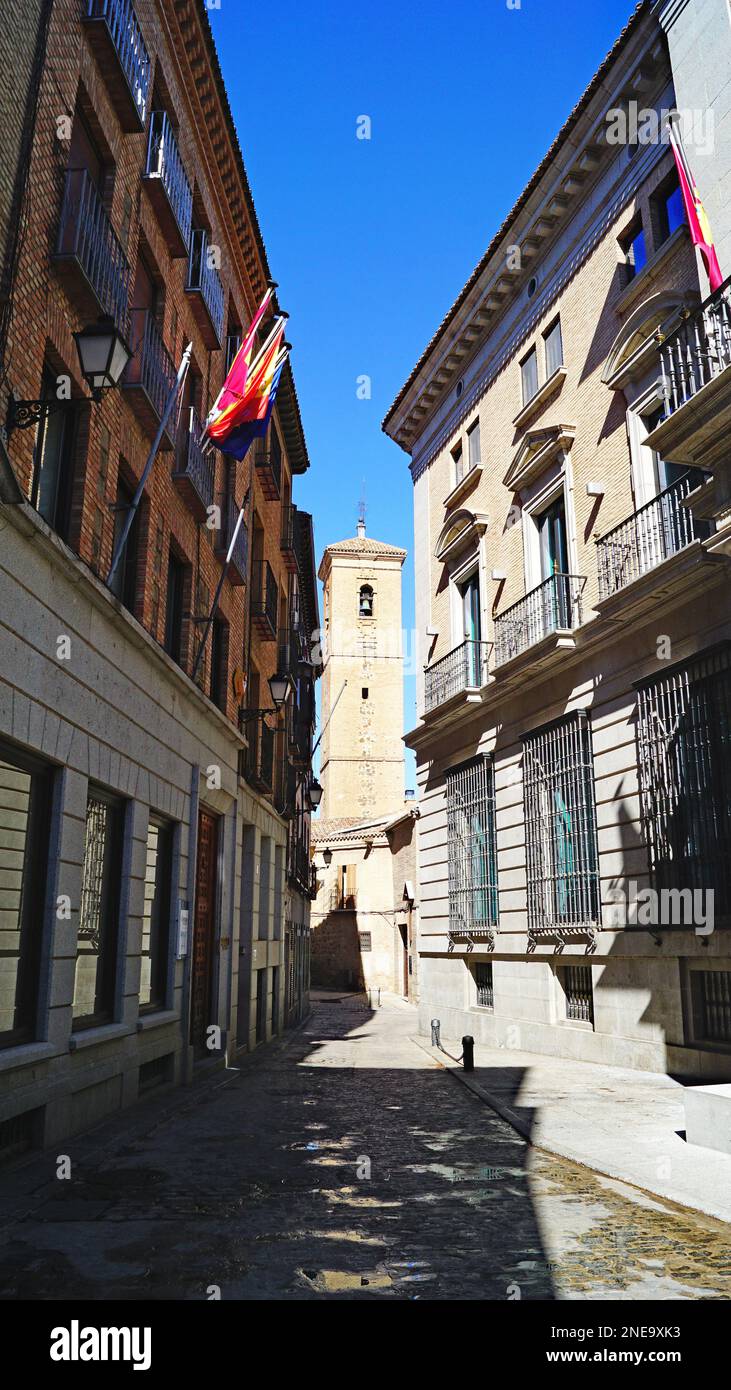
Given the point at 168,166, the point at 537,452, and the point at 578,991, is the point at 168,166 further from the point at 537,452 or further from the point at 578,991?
the point at 578,991

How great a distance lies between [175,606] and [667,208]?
9.39 m

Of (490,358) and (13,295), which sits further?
(490,358)

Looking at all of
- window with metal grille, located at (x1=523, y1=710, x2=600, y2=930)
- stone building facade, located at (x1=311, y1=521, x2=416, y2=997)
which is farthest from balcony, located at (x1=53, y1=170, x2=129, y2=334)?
stone building facade, located at (x1=311, y1=521, x2=416, y2=997)

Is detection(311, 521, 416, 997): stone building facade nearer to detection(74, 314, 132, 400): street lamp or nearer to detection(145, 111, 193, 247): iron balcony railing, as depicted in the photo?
detection(145, 111, 193, 247): iron balcony railing

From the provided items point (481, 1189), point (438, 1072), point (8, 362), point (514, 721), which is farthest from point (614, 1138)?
point (514, 721)

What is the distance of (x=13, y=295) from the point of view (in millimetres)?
7664

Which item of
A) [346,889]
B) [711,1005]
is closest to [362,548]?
[346,889]

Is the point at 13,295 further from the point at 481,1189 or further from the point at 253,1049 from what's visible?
the point at 253,1049

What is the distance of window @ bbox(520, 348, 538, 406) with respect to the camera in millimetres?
19594

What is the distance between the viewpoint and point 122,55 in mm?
10211

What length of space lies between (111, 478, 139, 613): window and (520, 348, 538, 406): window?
10526mm

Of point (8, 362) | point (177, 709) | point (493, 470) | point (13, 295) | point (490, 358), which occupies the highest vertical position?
point (490, 358)

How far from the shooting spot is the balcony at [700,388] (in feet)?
33.2
